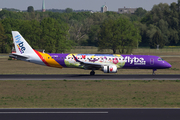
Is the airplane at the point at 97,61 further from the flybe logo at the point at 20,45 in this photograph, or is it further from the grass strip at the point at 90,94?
the grass strip at the point at 90,94

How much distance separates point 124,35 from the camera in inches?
4353

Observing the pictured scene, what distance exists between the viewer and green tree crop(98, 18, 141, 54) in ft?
363

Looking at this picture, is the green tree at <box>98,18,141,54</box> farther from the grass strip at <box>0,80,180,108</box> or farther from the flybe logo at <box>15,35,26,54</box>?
the grass strip at <box>0,80,180,108</box>

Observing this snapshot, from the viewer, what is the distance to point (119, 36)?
110812 millimetres

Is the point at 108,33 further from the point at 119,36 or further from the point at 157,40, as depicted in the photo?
the point at 157,40

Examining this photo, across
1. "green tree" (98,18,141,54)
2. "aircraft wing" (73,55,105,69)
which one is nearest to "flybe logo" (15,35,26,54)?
"aircraft wing" (73,55,105,69)

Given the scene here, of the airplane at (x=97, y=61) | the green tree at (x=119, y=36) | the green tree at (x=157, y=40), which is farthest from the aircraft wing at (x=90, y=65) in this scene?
the green tree at (x=157, y=40)
